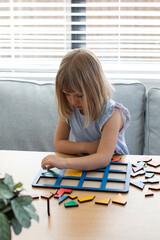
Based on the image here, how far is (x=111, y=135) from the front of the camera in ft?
4.79

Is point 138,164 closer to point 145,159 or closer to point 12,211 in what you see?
point 145,159

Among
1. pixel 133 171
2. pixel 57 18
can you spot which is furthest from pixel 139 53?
pixel 133 171

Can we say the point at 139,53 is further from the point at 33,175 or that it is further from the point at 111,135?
the point at 33,175

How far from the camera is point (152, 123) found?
6.70 feet

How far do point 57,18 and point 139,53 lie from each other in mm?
683

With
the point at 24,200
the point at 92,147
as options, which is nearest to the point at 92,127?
the point at 92,147

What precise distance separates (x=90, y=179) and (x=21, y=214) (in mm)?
655

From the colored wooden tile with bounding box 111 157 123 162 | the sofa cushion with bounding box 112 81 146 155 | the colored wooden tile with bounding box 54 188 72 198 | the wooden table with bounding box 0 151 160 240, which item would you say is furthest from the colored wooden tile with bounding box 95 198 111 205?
the sofa cushion with bounding box 112 81 146 155

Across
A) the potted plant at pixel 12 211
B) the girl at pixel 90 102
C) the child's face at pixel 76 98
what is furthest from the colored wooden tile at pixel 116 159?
the potted plant at pixel 12 211

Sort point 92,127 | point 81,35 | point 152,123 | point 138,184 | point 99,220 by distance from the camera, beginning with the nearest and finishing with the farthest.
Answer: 1. point 99,220
2. point 138,184
3. point 92,127
4. point 152,123
5. point 81,35

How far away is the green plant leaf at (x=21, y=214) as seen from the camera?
564 mm

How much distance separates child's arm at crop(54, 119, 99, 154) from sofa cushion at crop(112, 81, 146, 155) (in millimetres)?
506

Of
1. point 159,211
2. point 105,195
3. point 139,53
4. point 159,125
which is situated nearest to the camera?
point 159,211

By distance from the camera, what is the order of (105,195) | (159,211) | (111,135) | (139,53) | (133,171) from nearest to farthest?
(159,211), (105,195), (133,171), (111,135), (139,53)
